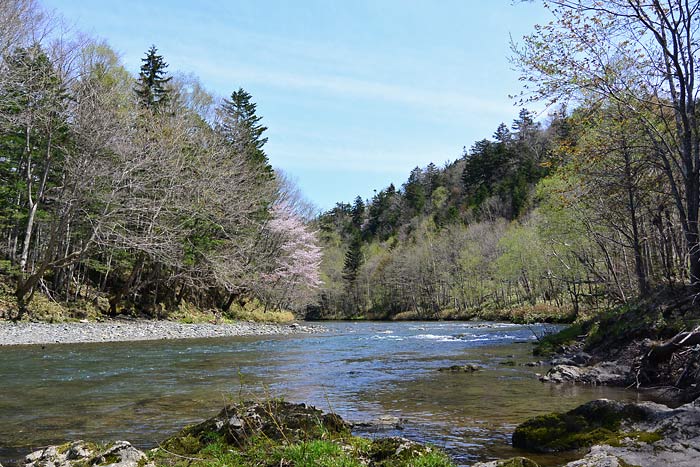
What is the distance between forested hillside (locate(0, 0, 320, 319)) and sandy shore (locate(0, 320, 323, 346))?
9.25ft

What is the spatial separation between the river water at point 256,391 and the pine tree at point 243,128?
26.7 metres

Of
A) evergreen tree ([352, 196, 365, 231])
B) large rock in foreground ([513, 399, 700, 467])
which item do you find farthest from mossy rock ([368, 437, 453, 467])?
evergreen tree ([352, 196, 365, 231])

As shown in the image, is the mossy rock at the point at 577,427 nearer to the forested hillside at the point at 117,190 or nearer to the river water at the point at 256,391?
the river water at the point at 256,391

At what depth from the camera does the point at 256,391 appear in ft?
36.0

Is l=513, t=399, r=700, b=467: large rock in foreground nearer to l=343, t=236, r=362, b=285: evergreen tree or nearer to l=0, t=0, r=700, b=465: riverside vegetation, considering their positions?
l=0, t=0, r=700, b=465: riverside vegetation

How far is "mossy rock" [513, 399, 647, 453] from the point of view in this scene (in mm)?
5988

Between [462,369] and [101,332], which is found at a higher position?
[462,369]

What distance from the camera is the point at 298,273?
1906 inches

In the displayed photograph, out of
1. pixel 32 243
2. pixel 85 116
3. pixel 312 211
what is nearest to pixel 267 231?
pixel 312 211

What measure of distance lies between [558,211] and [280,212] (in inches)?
1126

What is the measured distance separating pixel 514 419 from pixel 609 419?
2.23 meters

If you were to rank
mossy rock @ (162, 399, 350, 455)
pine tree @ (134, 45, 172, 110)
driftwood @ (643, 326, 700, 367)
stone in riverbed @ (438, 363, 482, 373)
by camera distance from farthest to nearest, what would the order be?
1. pine tree @ (134, 45, 172, 110)
2. stone in riverbed @ (438, 363, 482, 373)
3. driftwood @ (643, 326, 700, 367)
4. mossy rock @ (162, 399, 350, 455)

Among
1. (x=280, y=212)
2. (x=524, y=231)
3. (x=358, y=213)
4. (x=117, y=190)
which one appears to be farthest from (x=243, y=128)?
(x=358, y=213)

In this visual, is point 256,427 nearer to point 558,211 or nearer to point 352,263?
point 558,211
